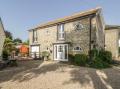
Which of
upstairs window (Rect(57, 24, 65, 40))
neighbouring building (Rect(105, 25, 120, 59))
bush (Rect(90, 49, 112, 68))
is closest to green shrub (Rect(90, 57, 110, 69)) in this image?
bush (Rect(90, 49, 112, 68))

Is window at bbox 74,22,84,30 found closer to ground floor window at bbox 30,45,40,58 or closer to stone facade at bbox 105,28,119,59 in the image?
ground floor window at bbox 30,45,40,58

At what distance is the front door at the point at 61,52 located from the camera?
84.0 feet

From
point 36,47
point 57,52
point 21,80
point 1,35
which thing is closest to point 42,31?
point 36,47

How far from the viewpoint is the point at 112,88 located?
10.6 meters

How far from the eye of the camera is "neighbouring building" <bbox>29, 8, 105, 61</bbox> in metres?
22.5

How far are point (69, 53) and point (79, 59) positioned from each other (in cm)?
338

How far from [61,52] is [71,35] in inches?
127

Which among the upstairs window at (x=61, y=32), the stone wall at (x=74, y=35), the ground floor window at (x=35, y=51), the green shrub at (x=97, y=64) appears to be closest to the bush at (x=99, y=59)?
the green shrub at (x=97, y=64)

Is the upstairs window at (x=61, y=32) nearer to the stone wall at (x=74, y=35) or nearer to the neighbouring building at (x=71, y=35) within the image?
the neighbouring building at (x=71, y=35)

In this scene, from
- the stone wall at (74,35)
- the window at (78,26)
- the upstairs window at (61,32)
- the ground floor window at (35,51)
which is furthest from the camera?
the ground floor window at (35,51)

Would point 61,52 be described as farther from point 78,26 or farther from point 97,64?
point 97,64

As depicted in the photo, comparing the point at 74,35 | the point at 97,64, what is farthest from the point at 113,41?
the point at 97,64

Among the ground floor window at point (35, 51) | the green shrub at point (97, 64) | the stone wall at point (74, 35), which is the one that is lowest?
the green shrub at point (97, 64)

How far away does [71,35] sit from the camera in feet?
82.4
